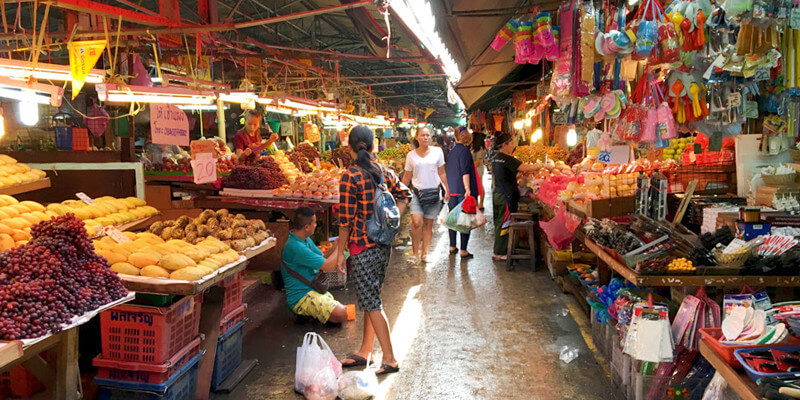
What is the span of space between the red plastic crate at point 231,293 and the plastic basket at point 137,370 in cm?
77

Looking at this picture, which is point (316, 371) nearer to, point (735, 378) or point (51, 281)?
point (51, 281)

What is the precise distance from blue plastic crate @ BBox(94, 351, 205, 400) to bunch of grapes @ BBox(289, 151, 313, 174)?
6.39 metres

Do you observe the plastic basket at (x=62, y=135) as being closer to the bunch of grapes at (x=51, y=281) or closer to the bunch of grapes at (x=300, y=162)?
the bunch of grapes at (x=300, y=162)

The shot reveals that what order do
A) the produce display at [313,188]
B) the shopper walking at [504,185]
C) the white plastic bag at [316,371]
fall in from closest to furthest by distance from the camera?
the white plastic bag at [316,371], the produce display at [313,188], the shopper walking at [504,185]

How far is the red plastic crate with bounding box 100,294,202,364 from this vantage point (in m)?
3.33

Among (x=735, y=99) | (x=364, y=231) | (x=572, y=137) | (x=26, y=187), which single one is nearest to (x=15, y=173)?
(x=26, y=187)

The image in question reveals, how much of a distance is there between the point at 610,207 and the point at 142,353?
431cm

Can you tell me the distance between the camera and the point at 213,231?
4625mm

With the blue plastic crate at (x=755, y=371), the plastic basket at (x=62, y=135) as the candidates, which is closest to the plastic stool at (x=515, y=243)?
the blue plastic crate at (x=755, y=371)

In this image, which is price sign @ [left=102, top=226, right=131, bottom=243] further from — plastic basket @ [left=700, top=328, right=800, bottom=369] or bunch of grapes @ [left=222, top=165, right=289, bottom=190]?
plastic basket @ [left=700, top=328, right=800, bottom=369]

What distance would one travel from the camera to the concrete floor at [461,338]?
4105mm

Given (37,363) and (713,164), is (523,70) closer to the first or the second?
(713,164)

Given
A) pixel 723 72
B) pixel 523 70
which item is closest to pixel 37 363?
pixel 723 72

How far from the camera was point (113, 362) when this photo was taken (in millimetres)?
3393
